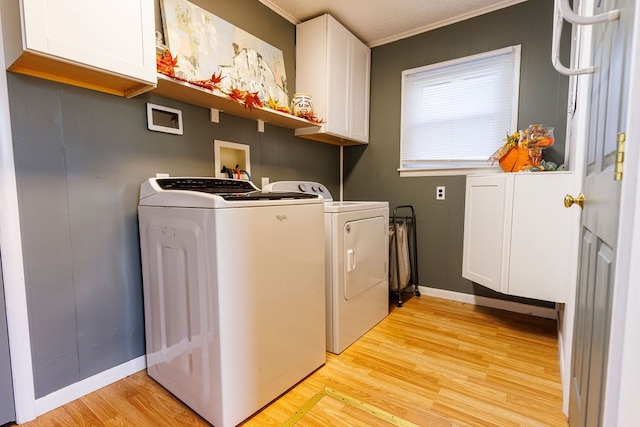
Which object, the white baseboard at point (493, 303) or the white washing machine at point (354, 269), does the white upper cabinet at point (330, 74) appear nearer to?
the white washing machine at point (354, 269)

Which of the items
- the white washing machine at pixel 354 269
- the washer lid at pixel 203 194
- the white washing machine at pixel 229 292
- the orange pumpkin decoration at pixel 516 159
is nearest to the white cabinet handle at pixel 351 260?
the white washing machine at pixel 354 269

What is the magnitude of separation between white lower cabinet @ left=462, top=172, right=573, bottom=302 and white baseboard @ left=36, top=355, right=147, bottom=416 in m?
2.29

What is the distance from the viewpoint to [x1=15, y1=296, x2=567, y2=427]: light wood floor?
135 cm

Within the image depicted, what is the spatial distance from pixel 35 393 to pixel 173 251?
0.86 m

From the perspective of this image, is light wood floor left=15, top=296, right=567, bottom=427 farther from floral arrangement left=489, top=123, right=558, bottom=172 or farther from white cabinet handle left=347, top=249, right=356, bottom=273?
floral arrangement left=489, top=123, right=558, bottom=172

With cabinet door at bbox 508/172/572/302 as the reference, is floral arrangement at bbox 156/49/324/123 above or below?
above

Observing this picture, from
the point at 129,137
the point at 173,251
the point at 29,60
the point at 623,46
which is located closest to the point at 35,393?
the point at 173,251

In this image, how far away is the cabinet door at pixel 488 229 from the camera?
199 cm

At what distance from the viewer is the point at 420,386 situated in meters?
1.58

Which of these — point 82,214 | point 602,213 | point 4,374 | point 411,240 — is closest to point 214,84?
point 82,214

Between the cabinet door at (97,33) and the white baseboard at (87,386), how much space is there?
147 centimetres

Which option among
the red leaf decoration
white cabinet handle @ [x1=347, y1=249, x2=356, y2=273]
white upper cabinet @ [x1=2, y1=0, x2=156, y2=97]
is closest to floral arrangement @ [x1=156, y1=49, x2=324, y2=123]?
the red leaf decoration

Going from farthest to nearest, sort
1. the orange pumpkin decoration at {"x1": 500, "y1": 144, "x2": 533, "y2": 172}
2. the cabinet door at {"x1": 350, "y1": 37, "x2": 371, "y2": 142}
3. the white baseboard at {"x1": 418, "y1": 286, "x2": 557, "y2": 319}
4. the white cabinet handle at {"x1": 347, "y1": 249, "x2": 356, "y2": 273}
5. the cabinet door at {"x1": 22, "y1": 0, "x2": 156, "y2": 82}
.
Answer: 1. the cabinet door at {"x1": 350, "y1": 37, "x2": 371, "y2": 142}
2. the white baseboard at {"x1": 418, "y1": 286, "x2": 557, "y2": 319}
3. the orange pumpkin decoration at {"x1": 500, "y1": 144, "x2": 533, "y2": 172}
4. the white cabinet handle at {"x1": 347, "y1": 249, "x2": 356, "y2": 273}
5. the cabinet door at {"x1": 22, "y1": 0, "x2": 156, "y2": 82}

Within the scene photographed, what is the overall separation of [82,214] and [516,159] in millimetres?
2628
